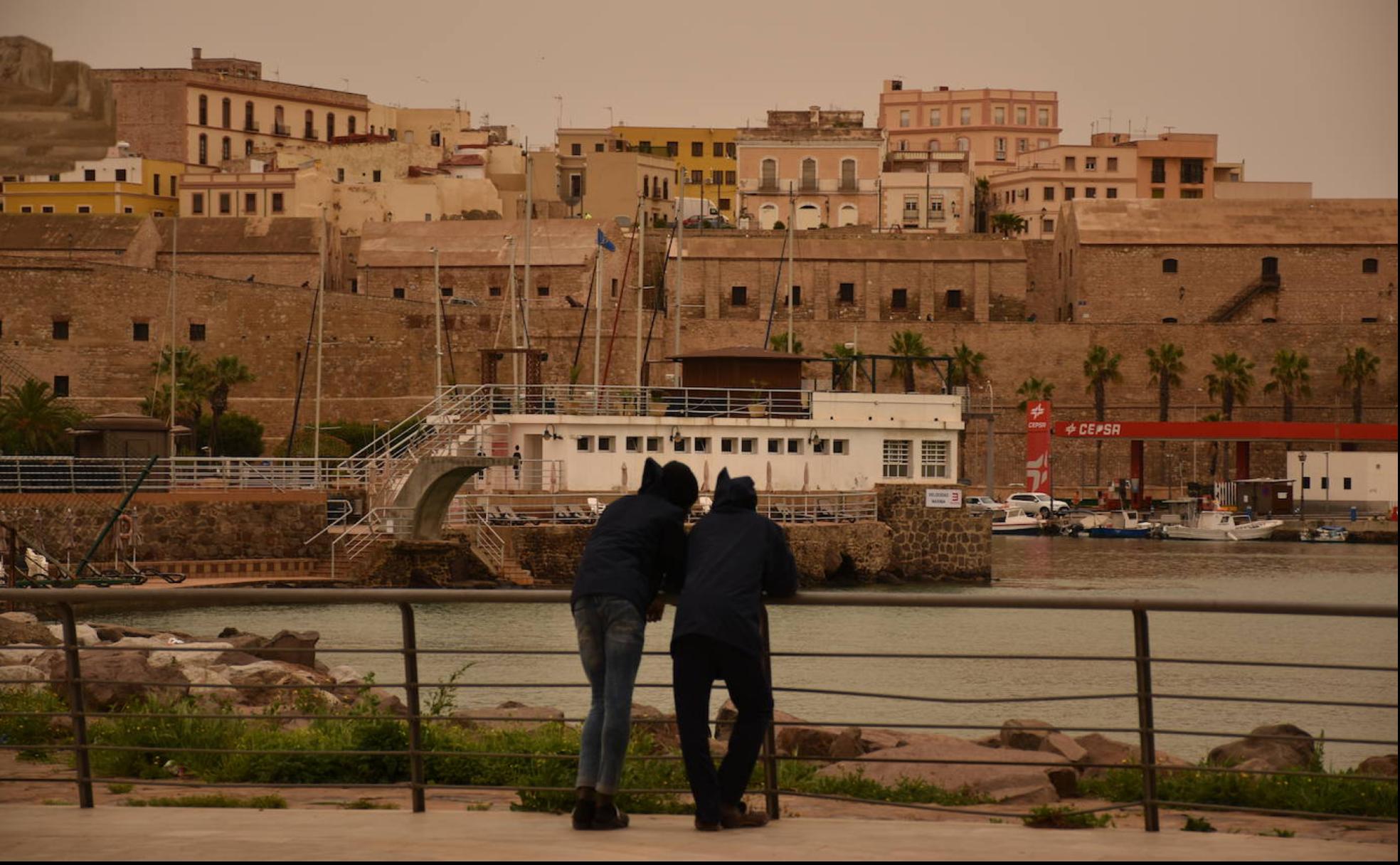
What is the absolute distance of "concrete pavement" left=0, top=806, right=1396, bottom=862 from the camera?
6305 millimetres

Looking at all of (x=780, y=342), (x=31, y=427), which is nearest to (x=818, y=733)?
(x=31, y=427)

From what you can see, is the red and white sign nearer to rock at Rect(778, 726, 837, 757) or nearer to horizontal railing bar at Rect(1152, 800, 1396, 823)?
rock at Rect(778, 726, 837, 757)

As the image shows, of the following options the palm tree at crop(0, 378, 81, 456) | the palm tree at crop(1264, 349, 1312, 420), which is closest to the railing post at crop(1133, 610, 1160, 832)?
the palm tree at crop(0, 378, 81, 456)

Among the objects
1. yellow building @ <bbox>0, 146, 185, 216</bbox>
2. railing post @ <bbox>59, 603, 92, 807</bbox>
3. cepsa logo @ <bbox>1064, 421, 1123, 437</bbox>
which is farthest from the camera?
yellow building @ <bbox>0, 146, 185, 216</bbox>

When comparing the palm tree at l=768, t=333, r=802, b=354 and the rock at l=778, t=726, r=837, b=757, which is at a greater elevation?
the palm tree at l=768, t=333, r=802, b=354

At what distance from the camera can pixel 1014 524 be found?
52.0 metres

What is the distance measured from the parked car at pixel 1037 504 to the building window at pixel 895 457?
59.6 feet

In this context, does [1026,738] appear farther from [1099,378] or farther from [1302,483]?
[1099,378]

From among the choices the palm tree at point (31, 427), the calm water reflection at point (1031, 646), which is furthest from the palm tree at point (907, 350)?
the palm tree at point (31, 427)

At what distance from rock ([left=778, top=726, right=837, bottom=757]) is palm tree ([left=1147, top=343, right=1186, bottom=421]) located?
52.0 meters

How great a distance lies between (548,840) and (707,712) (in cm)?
71

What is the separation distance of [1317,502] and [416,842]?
174 feet

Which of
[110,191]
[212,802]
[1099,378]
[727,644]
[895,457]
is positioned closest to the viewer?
[727,644]

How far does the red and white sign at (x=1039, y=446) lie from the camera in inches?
2143
